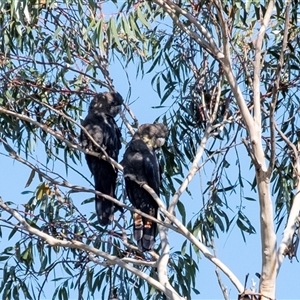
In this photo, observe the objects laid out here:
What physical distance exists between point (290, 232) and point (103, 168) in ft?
4.58

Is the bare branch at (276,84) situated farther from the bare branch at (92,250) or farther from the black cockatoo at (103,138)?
the black cockatoo at (103,138)

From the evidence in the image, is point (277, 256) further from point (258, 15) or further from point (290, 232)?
point (258, 15)

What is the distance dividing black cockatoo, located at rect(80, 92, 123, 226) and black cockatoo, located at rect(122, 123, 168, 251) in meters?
0.13

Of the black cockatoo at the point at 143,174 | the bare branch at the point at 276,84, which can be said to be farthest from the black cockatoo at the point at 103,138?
the bare branch at the point at 276,84

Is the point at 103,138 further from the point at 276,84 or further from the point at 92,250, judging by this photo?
the point at 276,84

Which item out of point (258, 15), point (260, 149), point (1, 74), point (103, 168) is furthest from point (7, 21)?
point (260, 149)

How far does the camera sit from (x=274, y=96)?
402cm

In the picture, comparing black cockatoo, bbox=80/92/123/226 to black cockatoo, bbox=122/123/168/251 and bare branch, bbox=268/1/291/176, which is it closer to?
black cockatoo, bbox=122/123/168/251

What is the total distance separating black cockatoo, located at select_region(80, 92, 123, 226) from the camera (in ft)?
17.6

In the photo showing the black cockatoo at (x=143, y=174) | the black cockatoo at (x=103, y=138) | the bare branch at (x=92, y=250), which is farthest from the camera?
the black cockatoo at (x=103, y=138)

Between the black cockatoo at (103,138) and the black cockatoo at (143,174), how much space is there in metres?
0.13

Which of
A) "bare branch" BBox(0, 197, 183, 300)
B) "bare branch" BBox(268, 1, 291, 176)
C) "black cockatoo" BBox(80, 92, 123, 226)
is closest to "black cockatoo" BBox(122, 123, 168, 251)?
"black cockatoo" BBox(80, 92, 123, 226)

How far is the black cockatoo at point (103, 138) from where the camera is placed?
17.6 ft

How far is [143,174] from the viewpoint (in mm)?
5215
